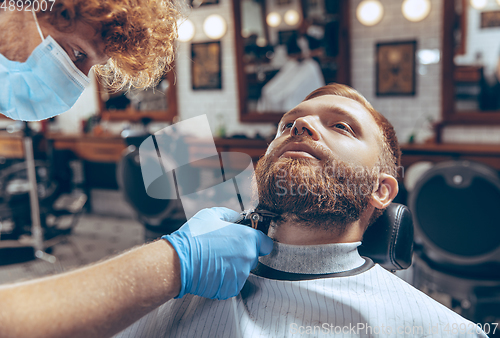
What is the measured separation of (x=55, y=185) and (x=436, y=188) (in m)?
3.19

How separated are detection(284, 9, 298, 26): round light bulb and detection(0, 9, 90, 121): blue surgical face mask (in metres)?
3.23

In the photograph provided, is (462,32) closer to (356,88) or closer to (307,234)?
(356,88)

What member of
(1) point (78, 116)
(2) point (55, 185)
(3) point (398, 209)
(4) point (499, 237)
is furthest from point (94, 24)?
(1) point (78, 116)

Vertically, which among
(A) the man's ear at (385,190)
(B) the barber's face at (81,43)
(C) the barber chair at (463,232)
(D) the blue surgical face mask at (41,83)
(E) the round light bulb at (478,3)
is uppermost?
(E) the round light bulb at (478,3)

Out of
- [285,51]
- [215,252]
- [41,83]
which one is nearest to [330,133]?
[215,252]

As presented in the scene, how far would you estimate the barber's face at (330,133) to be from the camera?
110 cm

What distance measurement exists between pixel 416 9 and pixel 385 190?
290 centimetres

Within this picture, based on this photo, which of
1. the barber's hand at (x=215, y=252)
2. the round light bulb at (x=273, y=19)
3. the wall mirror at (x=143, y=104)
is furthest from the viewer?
the wall mirror at (x=143, y=104)

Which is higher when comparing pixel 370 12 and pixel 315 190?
pixel 370 12

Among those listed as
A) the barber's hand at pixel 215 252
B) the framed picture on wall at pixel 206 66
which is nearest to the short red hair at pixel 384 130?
the barber's hand at pixel 215 252

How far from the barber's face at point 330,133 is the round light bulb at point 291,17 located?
2.98 m

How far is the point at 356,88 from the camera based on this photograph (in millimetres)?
3795

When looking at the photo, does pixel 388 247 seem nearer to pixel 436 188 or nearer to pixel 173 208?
pixel 436 188

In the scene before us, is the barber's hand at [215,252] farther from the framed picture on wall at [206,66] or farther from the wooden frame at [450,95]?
the framed picture on wall at [206,66]
